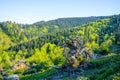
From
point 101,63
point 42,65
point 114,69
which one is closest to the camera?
point 114,69

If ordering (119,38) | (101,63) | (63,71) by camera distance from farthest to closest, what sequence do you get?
(119,38), (63,71), (101,63)

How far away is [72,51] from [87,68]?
503 centimetres

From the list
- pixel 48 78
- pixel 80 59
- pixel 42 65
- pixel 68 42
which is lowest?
pixel 42 65

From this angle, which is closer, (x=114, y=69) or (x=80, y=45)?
(x=114, y=69)

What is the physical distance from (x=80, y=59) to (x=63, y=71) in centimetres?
564

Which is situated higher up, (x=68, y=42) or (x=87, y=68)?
(x=68, y=42)

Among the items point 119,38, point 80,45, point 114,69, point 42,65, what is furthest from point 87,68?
point 119,38

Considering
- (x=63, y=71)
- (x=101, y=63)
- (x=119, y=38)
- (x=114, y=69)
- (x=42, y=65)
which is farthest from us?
(x=119, y=38)

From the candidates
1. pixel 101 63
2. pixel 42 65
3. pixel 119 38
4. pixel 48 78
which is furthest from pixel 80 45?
pixel 119 38

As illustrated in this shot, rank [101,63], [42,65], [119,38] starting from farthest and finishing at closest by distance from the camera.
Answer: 1. [119,38]
2. [42,65]
3. [101,63]

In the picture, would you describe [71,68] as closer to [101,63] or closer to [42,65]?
[101,63]

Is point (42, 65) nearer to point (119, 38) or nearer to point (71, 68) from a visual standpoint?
Answer: point (71, 68)

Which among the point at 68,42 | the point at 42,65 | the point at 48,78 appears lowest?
the point at 42,65

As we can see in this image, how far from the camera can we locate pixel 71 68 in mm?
60406
